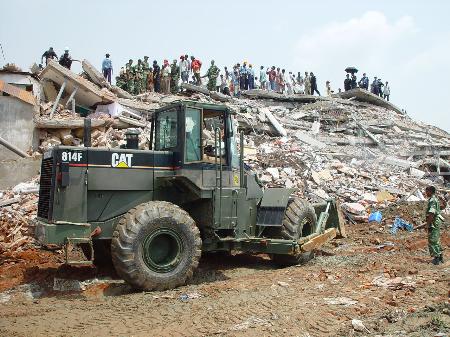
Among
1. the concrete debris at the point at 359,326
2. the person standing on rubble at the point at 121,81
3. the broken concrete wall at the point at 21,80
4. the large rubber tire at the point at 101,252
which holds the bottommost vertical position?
the concrete debris at the point at 359,326

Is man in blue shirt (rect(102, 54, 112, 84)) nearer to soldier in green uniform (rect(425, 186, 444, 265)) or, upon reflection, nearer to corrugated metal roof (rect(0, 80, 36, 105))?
corrugated metal roof (rect(0, 80, 36, 105))

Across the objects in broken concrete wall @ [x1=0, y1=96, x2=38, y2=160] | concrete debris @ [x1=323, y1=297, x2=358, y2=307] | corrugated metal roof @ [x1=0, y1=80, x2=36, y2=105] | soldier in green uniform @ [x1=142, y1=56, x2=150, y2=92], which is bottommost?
concrete debris @ [x1=323, y1=297, x2=358, y2=307]

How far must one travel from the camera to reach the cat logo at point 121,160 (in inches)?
293

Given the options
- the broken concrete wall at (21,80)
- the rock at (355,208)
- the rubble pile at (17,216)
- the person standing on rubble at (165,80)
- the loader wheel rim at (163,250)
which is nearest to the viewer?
the loader wheel rim at (163,250)

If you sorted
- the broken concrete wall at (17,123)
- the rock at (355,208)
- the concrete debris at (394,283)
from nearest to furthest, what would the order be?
the concrete debris at (394,283)
the broken concrete wall at (17,123)
the rock at (355,208)

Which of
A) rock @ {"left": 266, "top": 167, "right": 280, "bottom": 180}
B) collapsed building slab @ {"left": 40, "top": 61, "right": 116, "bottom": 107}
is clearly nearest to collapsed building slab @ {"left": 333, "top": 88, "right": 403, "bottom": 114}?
rock @ {"left": 266, "top": 167, "right": 280, "bottom": 180}

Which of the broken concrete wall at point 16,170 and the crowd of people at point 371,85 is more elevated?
the crowd of people at point 371,85

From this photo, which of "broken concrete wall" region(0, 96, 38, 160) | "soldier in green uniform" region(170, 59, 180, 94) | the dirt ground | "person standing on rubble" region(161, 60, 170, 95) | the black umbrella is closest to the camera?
the dirt ground

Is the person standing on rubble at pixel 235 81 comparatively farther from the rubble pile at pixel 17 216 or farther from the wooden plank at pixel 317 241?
the wooden plank at pixel 317 241

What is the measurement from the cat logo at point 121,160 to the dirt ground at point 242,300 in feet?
6.19

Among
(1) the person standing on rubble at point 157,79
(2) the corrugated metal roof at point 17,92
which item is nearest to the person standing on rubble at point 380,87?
(1) the person standing on rubble at point 157,79

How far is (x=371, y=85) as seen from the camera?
97.7ft

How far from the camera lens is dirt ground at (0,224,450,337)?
17.3 ft

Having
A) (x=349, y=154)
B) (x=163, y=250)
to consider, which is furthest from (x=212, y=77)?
(x=163, y=250)
